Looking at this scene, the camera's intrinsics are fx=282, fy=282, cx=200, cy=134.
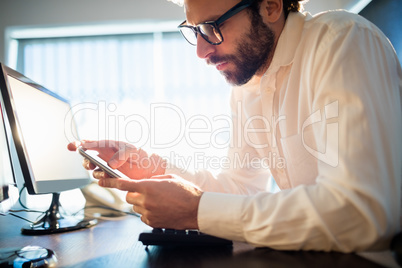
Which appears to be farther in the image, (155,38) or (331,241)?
(155,38)

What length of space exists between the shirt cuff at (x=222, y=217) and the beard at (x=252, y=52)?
63cm

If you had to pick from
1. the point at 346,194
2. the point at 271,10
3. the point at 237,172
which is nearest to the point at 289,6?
the point at 271,10

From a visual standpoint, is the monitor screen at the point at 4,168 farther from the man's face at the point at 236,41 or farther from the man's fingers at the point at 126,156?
the man's face at the point at 236,41

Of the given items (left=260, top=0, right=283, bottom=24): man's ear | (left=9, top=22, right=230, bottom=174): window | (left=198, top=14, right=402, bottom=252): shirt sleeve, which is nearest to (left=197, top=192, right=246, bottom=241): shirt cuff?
(left=198, top=14, right=402, bottom=252): shirt sleeve

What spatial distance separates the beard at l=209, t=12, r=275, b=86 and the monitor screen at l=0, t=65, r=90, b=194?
674 millimetres

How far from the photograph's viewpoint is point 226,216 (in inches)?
23.5

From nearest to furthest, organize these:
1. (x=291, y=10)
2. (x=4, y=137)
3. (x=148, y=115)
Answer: (x=4, y=137), (x=291, y=10), (x=148, y=115)

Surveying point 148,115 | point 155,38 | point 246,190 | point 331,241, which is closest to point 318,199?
point 331,241

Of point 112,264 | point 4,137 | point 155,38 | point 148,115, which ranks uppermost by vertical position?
point 155,38

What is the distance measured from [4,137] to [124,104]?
2182 millimetres

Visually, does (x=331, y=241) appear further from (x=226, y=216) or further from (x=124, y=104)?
(x=124, y=104)

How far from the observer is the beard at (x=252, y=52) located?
1.07 metres

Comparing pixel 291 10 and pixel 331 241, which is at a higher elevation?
pixel 291 10

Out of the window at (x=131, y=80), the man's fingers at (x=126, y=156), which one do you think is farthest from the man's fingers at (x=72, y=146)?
the window at (x=131, y=80)
